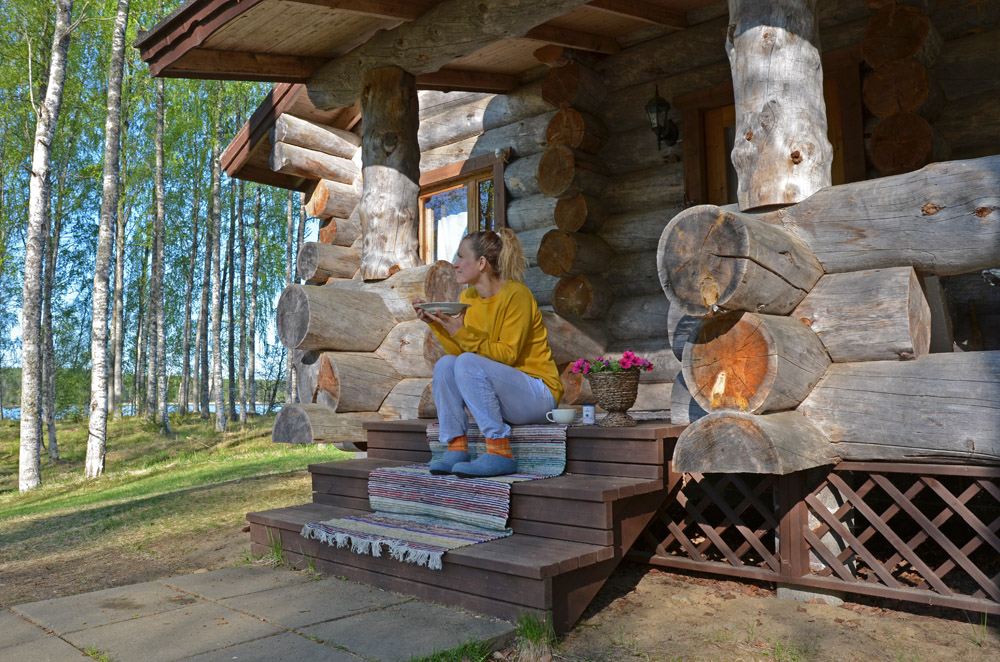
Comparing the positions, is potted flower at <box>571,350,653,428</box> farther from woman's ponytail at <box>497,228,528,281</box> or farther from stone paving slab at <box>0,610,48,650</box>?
stone paving slab at <box>0,610,48,650</box>

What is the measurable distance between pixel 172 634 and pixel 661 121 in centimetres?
548

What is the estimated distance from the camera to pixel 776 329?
3523 mm

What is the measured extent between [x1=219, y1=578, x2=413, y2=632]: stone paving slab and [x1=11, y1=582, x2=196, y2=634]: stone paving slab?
336mm

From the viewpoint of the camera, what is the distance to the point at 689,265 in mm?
3578

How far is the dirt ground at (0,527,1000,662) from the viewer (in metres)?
3.21

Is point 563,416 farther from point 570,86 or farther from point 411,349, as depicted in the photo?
point 570,86

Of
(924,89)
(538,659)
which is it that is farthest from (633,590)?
(924,89)

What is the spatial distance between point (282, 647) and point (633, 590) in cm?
203

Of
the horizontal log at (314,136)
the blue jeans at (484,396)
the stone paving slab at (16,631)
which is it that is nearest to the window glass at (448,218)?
the horizontal log at (314,136)

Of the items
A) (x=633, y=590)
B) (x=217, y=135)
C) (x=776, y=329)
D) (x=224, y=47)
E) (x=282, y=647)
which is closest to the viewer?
(x=282, y=647)

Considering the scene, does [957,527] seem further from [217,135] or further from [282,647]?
[217,135]

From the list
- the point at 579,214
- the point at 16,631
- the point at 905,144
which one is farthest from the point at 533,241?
the point at 16,631

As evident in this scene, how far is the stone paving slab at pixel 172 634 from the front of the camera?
125 inches

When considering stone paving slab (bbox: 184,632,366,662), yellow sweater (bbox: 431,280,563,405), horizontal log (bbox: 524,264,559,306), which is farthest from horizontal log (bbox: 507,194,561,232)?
stone paving slab (bbox: 184,632,366,662)
